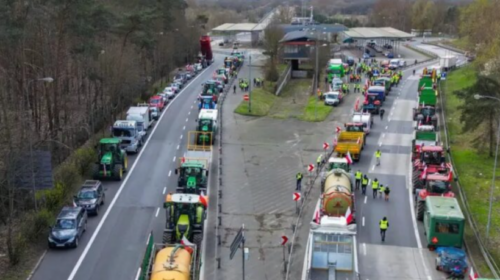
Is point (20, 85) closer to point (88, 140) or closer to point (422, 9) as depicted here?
point (88, 140)

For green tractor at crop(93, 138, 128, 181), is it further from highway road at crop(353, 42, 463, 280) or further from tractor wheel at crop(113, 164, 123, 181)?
highway road at crop(353, 42, 463, 280)

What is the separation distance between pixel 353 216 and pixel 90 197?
1379cm

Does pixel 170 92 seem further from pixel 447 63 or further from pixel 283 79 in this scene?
pixel 447 63

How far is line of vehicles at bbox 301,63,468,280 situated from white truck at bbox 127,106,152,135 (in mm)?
15780

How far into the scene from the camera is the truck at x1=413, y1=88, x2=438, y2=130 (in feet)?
181

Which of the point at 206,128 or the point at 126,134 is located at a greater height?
the point at 126,134

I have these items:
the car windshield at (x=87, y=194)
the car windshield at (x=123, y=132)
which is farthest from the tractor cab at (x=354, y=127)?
the car windshield at (x=87, y=194)

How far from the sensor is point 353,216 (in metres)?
30.8

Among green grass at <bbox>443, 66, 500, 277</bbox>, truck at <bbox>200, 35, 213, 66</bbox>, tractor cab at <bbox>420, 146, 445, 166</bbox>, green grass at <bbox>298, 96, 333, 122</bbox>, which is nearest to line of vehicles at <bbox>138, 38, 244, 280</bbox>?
green grass at <bbox>443, 66, 500, 277</bbox>

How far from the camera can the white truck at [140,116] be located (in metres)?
49.4

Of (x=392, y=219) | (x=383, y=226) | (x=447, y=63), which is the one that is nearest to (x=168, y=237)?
(x=383, y=226)

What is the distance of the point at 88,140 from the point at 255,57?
229 feet

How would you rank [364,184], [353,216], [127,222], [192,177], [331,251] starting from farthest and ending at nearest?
[364,184]
[192,177]
[127,222]
[353,216]
[331,251]

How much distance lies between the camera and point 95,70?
5434 centimetres
